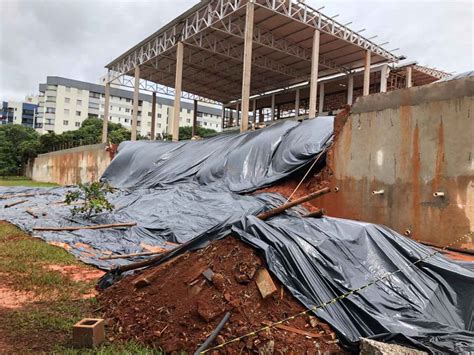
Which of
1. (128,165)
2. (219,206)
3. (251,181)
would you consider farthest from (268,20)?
(219,206)

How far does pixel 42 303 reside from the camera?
4184mm

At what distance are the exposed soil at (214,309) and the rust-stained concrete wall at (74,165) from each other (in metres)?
16.7

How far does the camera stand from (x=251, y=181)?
9523 millimetres

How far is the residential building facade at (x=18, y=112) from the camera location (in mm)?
Answer: 77375

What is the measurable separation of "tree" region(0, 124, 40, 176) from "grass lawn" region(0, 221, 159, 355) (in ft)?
114

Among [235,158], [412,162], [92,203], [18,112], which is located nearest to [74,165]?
[92,203]

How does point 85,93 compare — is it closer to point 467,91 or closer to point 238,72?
point 238,72

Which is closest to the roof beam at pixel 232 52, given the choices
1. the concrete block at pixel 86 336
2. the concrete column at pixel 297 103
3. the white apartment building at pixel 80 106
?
the concrete column at pixel 297 103

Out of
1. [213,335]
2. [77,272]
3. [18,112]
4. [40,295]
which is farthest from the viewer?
[18,112]

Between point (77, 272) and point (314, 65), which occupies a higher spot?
point (314, 65)

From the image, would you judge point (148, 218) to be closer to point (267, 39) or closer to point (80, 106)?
point (267, 39)

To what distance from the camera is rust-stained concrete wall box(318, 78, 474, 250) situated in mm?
5977

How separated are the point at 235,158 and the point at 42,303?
7021mm

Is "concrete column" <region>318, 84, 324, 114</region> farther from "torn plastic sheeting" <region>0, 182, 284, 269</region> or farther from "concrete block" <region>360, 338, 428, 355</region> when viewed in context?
"concrete block" <region>360, 338, 428, 355</region>
